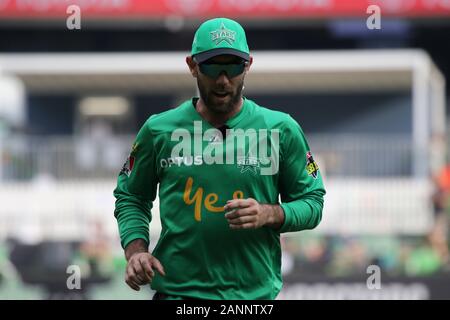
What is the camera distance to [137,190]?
5.11 metres

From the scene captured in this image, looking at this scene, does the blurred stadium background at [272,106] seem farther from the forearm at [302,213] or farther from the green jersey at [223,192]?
the forearm at [302,213]

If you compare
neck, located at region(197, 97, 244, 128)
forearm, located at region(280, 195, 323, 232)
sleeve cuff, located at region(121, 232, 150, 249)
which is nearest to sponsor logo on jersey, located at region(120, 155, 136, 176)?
sleeve cuff, located at region(121, 232, 150, 249)

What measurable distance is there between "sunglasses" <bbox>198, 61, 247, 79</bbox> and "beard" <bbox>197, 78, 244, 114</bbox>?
61 mm

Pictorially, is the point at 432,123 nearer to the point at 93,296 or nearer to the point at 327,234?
the point at 327,234

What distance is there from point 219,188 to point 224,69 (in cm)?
50

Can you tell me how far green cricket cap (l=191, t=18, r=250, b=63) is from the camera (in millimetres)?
4684

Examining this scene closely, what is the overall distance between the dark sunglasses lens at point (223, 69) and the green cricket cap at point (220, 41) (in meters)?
0.04

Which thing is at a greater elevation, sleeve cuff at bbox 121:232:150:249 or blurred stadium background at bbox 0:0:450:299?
blurred stadium background at bbox 0:0:450:299

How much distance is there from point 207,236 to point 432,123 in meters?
20.1

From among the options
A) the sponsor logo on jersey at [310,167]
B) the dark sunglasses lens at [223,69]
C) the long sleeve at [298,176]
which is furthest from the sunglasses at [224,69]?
the sponsor logo on jersey at [310,167]

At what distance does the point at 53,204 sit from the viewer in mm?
20266

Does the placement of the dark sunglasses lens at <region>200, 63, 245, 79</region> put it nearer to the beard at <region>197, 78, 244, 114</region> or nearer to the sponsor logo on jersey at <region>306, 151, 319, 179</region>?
the beard at <region>197, 78, 244, 114</region>

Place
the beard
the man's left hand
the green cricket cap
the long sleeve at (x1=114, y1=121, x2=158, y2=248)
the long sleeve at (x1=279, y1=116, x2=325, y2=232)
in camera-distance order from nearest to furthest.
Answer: the man's left hand → the green cricket cap → the beard → the long sleeve at (x1=279, y1=116, x2=325, y2=232) → the long sleeve at (x1=114, y1=121, x2=158, y2=248)

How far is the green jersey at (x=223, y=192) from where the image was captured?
191 inches
